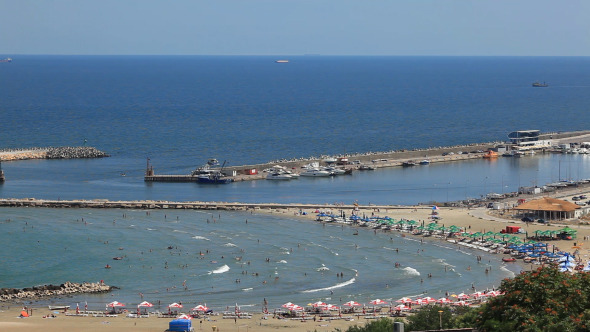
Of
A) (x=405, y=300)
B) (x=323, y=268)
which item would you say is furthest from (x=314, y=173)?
(x=405, y=300)

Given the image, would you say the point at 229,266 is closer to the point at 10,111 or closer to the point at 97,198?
the point at 97,198

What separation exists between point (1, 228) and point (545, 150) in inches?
2914

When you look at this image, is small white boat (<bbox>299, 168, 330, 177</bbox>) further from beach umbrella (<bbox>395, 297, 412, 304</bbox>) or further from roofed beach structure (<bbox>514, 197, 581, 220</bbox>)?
beach umbrella (<bbox>395, 297, 412, 304</bbox>)

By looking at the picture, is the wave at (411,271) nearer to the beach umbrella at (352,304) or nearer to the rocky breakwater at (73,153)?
the beach umbrella at (352,304)

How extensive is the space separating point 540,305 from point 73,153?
92569 mm

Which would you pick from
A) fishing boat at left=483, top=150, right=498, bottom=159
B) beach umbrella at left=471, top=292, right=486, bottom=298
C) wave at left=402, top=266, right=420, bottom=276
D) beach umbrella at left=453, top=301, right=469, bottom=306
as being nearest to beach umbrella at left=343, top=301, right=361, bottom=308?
beach umbrella at left=453, top=301, right=469, bottom=306

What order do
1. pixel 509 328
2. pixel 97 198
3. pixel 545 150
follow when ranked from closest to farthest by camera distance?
pixel 509 328 < pixel 97 198 < pixel 545 150

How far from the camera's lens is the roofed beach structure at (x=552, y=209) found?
76.4m

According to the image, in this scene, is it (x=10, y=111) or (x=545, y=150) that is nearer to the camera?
(x=545, y=150)

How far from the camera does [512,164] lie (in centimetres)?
11519

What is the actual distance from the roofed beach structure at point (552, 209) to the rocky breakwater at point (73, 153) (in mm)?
60171

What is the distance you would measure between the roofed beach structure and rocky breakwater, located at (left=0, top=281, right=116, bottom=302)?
35.3m

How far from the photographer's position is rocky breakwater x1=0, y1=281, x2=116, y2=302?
56156 millimetres

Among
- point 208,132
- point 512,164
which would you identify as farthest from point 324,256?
point 208,132
